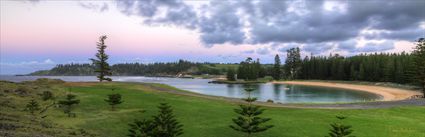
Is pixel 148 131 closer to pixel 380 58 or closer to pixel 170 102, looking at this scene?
pixel 170 102

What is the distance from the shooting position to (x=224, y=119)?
96.0 feet

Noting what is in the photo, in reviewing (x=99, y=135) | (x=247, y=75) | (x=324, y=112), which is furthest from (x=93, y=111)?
(x=247, y=75)

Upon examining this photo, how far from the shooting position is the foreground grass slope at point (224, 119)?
25.0m

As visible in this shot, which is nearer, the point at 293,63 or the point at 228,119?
the point at 228,119

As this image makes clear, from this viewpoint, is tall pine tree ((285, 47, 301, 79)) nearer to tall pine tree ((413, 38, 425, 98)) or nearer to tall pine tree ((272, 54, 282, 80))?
tall pine tree ((272, 54, 282, 80))

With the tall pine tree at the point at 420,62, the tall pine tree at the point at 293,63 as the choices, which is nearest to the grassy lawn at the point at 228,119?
the tall pine tree at the point at 420,62

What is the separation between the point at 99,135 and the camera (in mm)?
23250

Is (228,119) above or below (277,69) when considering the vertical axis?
below

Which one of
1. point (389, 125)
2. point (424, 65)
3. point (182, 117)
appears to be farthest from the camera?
point (424, 65)

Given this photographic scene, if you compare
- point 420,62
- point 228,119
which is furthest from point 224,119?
point 420,62

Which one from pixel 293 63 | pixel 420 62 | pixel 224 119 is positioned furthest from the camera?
pixel 293 63

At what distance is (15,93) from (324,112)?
34.3 m

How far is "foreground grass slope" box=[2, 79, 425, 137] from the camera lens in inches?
982

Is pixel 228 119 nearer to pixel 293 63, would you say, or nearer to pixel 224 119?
pixel 224 119
